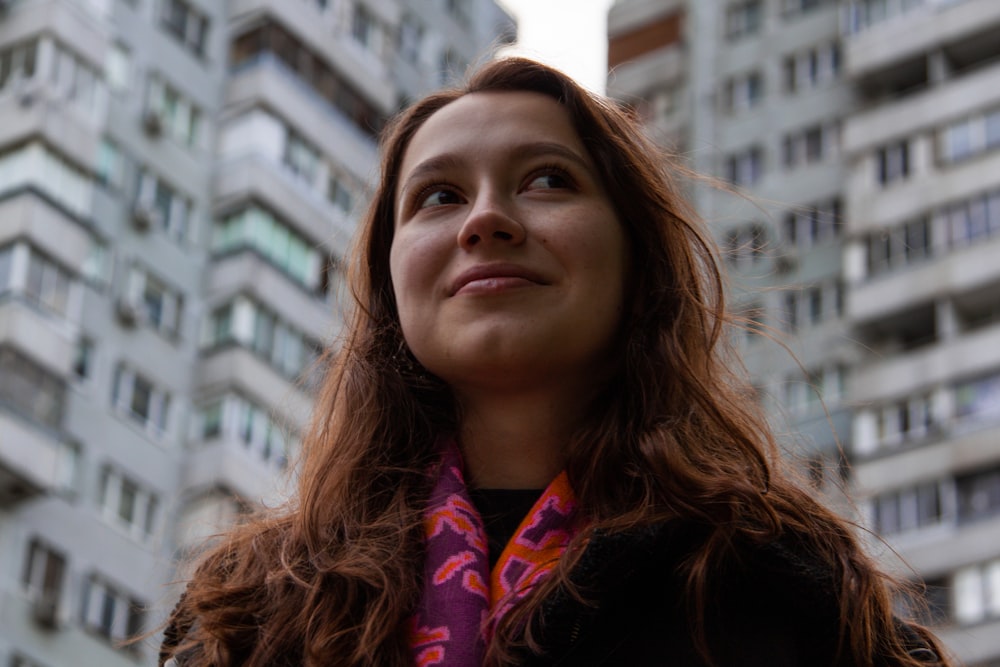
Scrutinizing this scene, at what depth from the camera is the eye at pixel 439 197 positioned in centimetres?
541

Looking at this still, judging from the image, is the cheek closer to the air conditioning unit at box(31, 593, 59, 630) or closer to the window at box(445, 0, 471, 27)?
the air conditioning unit at box(31, 593, 59, 630)

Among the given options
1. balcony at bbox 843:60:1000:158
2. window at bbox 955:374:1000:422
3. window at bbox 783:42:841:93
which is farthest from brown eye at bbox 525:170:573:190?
window at bbox 783:42:841:93

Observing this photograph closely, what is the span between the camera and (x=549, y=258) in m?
5.17

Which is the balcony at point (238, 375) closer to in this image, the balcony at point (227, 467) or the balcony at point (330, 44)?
the balcony at point (227, 467)

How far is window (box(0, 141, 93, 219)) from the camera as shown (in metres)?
43.8

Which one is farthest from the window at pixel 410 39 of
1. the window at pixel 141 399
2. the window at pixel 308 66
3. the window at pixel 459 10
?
the window at pixel 141 399

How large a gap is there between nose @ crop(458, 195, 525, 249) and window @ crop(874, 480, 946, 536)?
149 feet

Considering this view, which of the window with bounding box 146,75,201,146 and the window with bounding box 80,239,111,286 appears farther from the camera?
the window with bounding box 146,75,201,146

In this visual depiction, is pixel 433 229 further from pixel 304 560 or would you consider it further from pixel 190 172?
pixel 190 172

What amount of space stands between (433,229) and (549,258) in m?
0.33

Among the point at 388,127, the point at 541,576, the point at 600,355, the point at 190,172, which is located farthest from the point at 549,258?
the point at 190,172

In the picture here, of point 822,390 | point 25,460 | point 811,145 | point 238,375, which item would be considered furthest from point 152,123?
point 811,145

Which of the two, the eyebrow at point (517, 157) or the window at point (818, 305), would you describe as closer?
the eyebrow at point (517, 157)

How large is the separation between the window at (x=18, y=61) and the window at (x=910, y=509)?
21.8 metres
